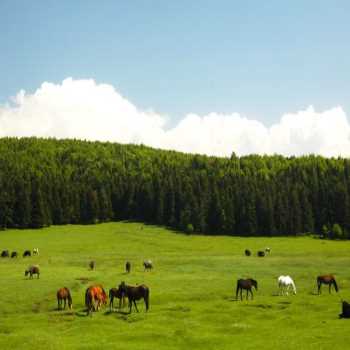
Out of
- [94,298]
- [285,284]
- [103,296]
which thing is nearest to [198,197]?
[285,284]

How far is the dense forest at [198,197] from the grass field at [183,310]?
2302 inches

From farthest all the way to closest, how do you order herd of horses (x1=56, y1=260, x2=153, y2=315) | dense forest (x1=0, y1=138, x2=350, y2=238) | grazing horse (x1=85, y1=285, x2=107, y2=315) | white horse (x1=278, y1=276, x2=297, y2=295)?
dense forest (x1=0, y1=138, x2=350, y2=238) < white horse (x1=278, y1=276, x2=297, y2=295) < herd of horses (x1=56, y1=260, x2=153, y2=315) < grazing horse (x1=85, y1=285, x2=107, y2=315)

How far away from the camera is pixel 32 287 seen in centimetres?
4806

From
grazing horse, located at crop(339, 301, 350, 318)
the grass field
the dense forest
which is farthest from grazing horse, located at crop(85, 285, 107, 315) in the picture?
the dense forest

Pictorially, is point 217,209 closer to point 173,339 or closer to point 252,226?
point 252,226

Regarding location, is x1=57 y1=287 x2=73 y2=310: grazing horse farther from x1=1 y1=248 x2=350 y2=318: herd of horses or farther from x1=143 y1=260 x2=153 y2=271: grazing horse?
x1=143 y1=260 x2=153 y2=271: grazing horse

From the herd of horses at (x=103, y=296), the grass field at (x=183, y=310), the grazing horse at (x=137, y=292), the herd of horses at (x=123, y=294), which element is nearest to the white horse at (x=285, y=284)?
the herd of horses at (x=123, y=294)

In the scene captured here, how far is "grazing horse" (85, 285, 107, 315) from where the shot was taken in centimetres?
3794

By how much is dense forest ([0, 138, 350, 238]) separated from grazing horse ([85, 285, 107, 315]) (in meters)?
98.0

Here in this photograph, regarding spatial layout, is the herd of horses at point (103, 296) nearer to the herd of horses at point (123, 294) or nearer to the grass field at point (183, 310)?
the herd of horses at point (123, 294)

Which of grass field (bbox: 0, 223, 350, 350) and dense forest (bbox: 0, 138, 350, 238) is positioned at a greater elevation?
dense forest (bbox: 0, 138, 350, 238)

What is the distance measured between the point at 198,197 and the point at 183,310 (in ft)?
378

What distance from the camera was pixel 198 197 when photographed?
15350cm

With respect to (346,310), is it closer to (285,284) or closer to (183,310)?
(285,284)
